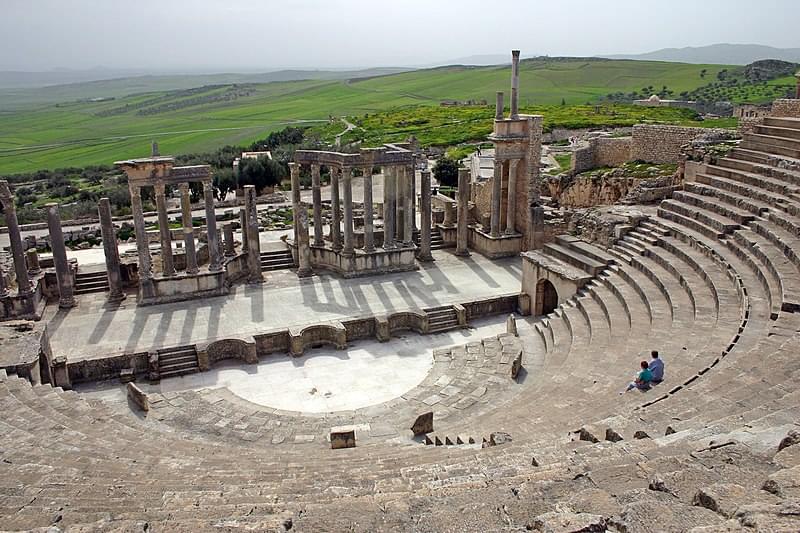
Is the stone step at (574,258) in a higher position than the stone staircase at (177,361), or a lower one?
higher

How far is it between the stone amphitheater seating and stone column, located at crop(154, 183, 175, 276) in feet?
26.2

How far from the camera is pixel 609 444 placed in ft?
29.6

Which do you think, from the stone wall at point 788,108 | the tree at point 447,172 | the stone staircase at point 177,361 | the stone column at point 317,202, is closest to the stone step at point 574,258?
the stone column at point 317,202

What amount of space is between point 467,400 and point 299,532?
1033cm

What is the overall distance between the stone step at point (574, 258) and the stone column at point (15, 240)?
19.5m

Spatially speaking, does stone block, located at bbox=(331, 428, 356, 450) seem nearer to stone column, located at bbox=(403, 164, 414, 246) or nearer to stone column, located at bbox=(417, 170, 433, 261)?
stone column, located at bbox=(403, 164, 414, 246)

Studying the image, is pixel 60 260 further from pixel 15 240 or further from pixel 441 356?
pixel 441 356

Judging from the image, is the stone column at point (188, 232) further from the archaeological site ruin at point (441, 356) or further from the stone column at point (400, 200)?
the stone column at point (400, 200)

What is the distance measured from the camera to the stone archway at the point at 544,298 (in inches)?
904

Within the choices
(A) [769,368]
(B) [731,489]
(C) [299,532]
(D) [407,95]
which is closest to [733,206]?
(A) [769,368]

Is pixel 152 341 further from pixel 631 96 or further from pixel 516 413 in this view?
pixel 631 96

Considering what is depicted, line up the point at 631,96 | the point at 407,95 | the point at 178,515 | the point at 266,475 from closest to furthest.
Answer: the point at 178,515, the point at 266,475, the point at 631,96, the point at 407,95

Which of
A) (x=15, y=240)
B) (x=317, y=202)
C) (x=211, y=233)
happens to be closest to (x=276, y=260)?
(x=317, y=202)

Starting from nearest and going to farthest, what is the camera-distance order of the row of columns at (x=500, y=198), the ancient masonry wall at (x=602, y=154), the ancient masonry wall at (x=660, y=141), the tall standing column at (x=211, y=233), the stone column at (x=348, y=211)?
the tall standing column at (x=211, y=233)
the stone column at (x=348, y=211)
the row of columns at (x=500, y=198)
the ancient masonry wall at (x=660, y=141)
the ancient masonry wall at (x=602, y=154)
